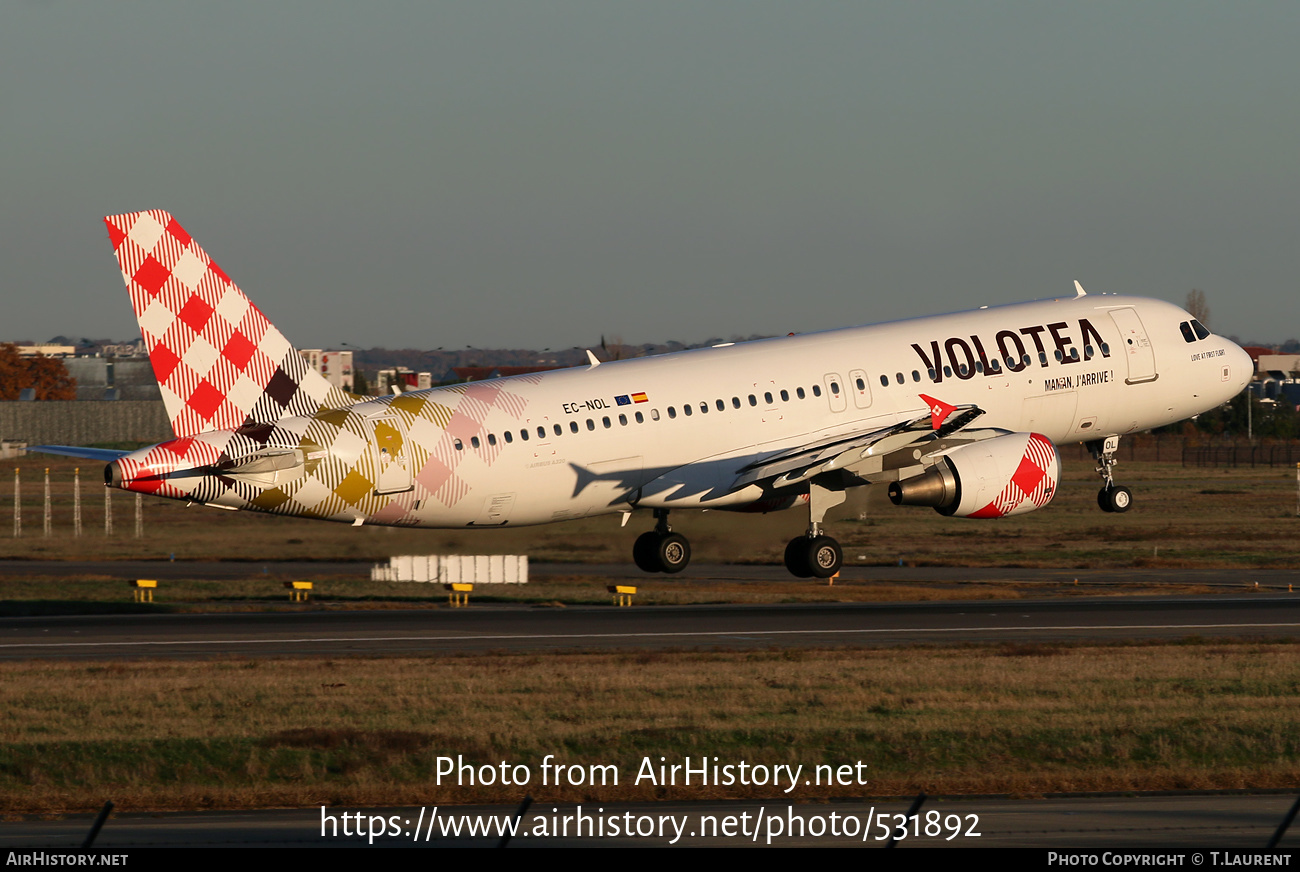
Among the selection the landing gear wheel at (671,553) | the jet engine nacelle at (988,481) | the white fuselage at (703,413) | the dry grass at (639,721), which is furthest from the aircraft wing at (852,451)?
the dry grass at (639,721)

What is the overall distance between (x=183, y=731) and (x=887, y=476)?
19615 mm

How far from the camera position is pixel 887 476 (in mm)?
42781

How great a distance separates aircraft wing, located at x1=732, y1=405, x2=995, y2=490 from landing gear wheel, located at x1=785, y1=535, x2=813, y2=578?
7.57 ft

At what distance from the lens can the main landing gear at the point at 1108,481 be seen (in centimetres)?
4556

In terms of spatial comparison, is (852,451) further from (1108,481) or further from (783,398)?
(1108,481)

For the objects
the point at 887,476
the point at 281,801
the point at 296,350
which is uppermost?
the point at 296,350

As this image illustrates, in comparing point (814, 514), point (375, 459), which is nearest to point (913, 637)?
point (814, 514)

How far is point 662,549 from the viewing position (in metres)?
43.1

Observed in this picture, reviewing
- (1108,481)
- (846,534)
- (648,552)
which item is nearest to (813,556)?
(648,552)

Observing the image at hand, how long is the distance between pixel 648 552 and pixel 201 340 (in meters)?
13.1

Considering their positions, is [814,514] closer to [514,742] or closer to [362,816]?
[514,742]

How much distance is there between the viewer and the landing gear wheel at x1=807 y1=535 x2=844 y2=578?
43000mm

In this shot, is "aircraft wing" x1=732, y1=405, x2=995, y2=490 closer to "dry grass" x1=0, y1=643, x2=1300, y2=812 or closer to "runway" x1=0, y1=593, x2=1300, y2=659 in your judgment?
"dry grass" x1=0, y1=643, x2=1300, y2=812

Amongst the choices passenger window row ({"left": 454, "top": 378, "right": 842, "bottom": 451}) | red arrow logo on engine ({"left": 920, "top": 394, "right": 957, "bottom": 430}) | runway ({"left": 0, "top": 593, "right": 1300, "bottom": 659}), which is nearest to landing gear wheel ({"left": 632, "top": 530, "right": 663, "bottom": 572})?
runway ({"left": 0, "top": 593, "right": 1300, "bottom": 659})
